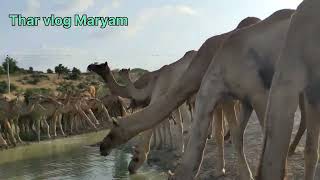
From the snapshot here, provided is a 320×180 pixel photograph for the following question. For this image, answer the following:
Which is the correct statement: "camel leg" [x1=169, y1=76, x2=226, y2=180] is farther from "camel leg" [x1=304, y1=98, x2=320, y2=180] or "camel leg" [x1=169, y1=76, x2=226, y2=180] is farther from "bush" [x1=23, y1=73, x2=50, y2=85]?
"bush" [x1=23, y1=73, x2=50, y2=85]

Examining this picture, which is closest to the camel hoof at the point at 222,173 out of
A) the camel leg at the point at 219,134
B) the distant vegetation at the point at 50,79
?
the camel leg at the point at 219,134

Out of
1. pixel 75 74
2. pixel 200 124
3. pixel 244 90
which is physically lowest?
pixel 200 124

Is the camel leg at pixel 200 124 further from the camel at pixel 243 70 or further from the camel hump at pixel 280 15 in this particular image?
the camel hump at pixel 280 15

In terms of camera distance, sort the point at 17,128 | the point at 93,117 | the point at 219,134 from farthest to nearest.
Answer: the point at 93,117, the point at 17,128, the point at 219,134

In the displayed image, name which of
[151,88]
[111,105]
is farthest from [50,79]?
[151,88]

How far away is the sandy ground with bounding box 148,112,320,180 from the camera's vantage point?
994 cm

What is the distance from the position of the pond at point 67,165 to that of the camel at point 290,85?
782cm

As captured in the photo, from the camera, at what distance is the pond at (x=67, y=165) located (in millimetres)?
12688

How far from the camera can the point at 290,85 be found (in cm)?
386

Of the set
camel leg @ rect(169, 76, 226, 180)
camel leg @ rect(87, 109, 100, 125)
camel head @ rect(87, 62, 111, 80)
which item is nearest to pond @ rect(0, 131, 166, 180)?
camel head @ rect(87, 62, 111, 80)

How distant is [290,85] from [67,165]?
39.9ft

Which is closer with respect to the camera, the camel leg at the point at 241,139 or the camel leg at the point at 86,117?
the camel leg at the point at 241,139

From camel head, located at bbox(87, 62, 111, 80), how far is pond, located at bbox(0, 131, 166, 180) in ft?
14.1

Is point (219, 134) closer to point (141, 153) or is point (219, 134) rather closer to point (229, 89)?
point (141, 153)
